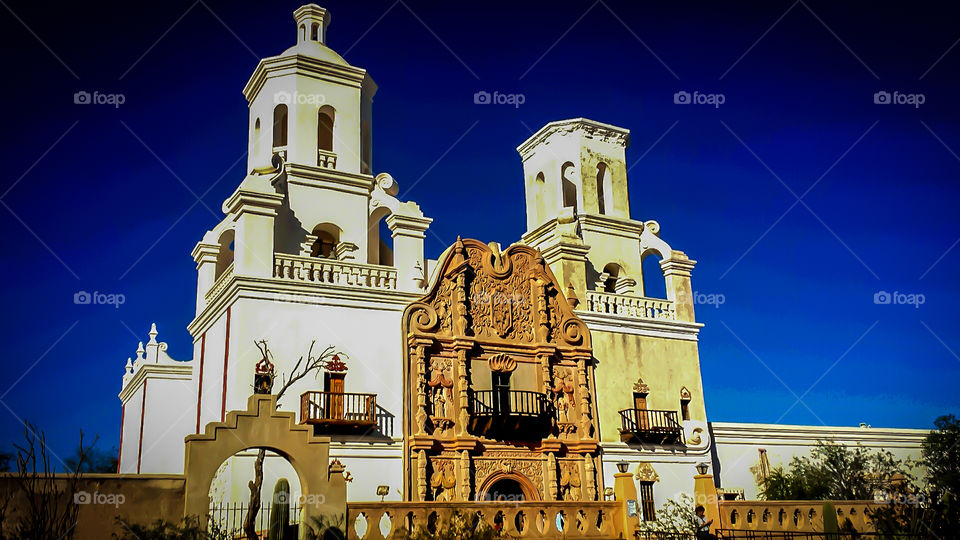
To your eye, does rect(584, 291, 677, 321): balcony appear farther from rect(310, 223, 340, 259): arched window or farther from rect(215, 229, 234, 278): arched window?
rect(215, 229, 234, 278): arched window

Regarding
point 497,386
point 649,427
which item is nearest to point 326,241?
point 497,386

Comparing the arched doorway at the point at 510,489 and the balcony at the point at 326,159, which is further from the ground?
the balcony at the point at 326,159

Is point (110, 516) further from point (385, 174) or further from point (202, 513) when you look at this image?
point (385, 174)

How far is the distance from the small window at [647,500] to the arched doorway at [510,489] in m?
3.93

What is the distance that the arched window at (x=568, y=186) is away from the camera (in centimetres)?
3384

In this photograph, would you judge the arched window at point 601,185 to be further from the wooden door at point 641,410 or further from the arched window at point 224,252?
the arched window at point 224,252

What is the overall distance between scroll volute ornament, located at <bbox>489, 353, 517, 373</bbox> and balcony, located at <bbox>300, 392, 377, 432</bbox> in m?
4.36

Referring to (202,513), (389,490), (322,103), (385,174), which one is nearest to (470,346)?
(389,490)

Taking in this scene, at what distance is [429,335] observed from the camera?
25.9m

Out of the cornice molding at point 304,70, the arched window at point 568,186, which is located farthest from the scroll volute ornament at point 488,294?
the cornice molding at point 304,70

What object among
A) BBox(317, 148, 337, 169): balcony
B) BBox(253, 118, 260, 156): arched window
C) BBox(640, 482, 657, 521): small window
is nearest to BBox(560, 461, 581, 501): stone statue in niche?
BBox(640, 482, 657, 521): small window

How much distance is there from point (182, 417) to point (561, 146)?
1725cm

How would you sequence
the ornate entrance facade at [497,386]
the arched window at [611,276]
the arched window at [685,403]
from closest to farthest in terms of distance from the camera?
the ornate entrance facade at [497,386] → the arched window at [685,403] → the arched window at [611,276]

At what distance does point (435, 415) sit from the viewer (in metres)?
25.5
